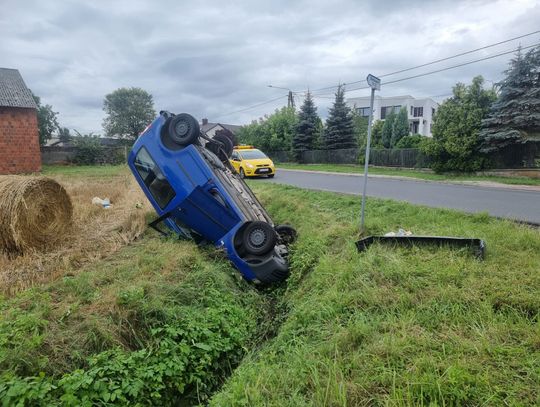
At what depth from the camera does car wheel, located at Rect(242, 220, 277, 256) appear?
5609 millimetres

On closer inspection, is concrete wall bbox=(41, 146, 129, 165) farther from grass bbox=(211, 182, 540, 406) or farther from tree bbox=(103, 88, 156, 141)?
grass bbox=(211, 182, 540, 406)

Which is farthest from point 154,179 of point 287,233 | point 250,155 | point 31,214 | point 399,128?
point 399,128

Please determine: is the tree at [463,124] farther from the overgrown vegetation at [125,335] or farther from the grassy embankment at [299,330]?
the overgrown vegetation at [125,335]

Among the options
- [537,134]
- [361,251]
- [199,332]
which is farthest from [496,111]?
[199,332]

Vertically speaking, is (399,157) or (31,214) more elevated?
(399,157)

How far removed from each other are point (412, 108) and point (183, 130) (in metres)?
55.5

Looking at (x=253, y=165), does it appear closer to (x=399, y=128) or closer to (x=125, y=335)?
(x=125, y=335)

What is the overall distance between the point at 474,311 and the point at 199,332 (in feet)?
8.72

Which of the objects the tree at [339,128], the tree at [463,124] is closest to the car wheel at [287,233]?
the tree at [463,124]

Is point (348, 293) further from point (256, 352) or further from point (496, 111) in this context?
point (496, 111)

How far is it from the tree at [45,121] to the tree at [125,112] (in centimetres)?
1526

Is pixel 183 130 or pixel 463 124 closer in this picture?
pixel 183 130

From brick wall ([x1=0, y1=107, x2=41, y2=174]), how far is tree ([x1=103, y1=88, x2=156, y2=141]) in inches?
1179

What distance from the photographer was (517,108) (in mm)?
16969
